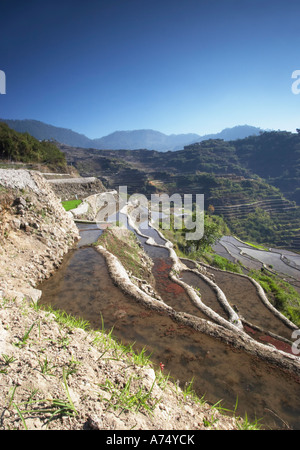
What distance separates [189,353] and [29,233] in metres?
8.43

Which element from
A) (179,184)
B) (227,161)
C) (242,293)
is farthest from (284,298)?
(227,161)

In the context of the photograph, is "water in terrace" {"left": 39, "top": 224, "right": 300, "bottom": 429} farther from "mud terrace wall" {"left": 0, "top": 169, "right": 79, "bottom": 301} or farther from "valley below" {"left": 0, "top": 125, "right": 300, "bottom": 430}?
"mud terrace wall" {"left": 0, "top": 169, "right": 79, "bottom": 301}

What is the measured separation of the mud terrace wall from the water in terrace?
33.7 inches

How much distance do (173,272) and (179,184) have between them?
3846 inches

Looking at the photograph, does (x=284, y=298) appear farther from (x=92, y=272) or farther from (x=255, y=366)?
(x=92, y=272)

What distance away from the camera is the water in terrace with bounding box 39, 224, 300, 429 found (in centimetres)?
444

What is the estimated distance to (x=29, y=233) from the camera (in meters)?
9.52

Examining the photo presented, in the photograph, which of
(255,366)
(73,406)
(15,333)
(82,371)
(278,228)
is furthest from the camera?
(278,228)

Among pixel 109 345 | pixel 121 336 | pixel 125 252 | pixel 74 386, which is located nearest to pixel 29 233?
pixel 125 252

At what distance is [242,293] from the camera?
559 inches

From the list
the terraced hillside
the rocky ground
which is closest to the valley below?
the rocky ground

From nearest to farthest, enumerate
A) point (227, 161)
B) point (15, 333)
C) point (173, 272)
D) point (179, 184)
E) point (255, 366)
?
1. point (15, 333)
2. point (255, 366)
3. point (173, 272)
4. point (179, 184)
5. point (227, 161)

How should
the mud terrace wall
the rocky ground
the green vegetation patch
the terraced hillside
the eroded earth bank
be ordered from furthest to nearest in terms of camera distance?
the terraced hillside, the green vegetation patch, the mud terrace wall, the eroded earth bank, the rocky ground

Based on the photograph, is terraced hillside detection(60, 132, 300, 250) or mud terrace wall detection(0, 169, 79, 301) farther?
terraced hillside detection(60, 132, 300, 250)
